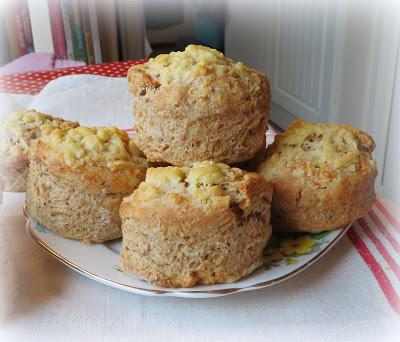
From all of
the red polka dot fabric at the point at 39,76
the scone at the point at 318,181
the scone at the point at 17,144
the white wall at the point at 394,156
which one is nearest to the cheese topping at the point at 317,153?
the scone at the point at 318,181

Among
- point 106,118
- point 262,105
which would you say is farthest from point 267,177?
point 106,118

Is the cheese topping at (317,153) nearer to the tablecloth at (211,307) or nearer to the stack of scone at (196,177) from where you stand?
the stack of scone at (196,177)

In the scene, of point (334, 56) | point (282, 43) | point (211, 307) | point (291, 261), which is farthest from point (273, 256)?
point (282, 43)

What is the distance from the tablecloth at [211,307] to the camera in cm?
82

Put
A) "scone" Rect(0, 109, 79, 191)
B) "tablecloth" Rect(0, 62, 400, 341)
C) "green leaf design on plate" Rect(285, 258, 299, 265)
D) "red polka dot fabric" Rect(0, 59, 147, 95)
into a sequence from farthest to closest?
"red polka dot fabric" Rect(0, 59, 147, 95) → "scone" Rect(0, 109, 79, 191) → "green leaf design on plate" Rect(285, 258, 299, 265) → "tablecloth" Rect(0, 62, 400, 341)

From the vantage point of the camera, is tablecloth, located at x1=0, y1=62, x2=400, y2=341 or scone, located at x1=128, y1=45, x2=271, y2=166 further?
scone, located at x1=128, y1=45, x2=271, y2=166

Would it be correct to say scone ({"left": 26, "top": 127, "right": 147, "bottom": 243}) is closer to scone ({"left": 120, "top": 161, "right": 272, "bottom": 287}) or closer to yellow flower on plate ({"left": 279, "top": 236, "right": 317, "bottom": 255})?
scone ({"left": 120, "top": 161, "right": 272, "bottom": 287})

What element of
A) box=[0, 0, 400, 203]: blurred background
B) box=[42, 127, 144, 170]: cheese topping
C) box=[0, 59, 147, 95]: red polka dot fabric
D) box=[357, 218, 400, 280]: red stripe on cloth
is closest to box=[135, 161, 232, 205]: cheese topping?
box=[42, 127, 144, 170]: cheese topping

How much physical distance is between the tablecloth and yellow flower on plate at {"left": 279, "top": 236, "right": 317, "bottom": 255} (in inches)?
1.4

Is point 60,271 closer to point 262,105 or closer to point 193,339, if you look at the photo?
point 193,339

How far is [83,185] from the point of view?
0.97 meters

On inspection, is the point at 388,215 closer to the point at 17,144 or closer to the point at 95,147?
the point at 95,147

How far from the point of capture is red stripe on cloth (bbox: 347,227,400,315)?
893 millimetres

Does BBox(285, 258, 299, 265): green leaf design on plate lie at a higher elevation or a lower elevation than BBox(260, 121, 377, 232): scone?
lower
